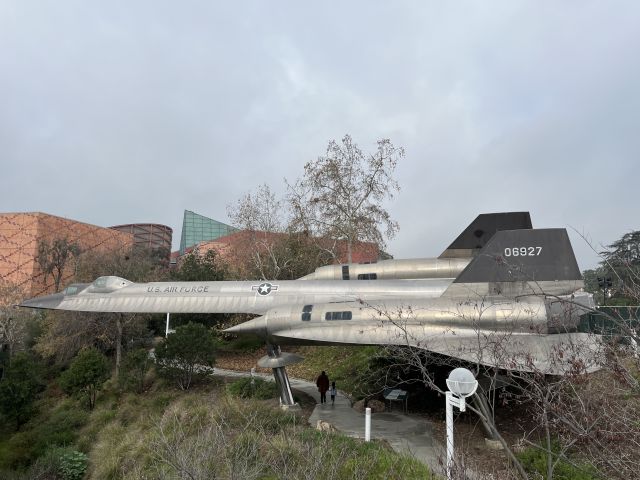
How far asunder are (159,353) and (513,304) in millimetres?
16835

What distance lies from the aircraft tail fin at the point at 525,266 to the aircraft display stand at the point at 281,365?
618 cm

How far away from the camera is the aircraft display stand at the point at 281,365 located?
47.5ft

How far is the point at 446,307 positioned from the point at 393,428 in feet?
14.4

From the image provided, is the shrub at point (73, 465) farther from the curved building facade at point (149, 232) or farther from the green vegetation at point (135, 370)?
the curved building facade at point (149, 232)

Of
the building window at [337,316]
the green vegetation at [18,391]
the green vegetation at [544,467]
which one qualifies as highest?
the building window at [337,316]

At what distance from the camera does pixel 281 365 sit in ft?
47.5

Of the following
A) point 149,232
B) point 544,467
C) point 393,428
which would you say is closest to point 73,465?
point 393,428

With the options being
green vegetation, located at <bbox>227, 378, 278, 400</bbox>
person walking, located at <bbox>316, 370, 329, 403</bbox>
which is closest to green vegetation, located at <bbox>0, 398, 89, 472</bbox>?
green vegetation, located at <bbox>227, 378, 278, 400</bbox>

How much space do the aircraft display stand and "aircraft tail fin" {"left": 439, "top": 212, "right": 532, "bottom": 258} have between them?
7.63 metres

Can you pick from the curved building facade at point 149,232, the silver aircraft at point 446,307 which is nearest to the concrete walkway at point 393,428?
the silver aircraft at point 446,307

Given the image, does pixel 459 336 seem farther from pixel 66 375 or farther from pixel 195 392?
pixel 66 375

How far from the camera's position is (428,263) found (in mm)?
16672

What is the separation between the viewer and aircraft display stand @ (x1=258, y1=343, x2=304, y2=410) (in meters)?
14.5

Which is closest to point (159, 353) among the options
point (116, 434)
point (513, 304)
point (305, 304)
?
point (116, 434)
